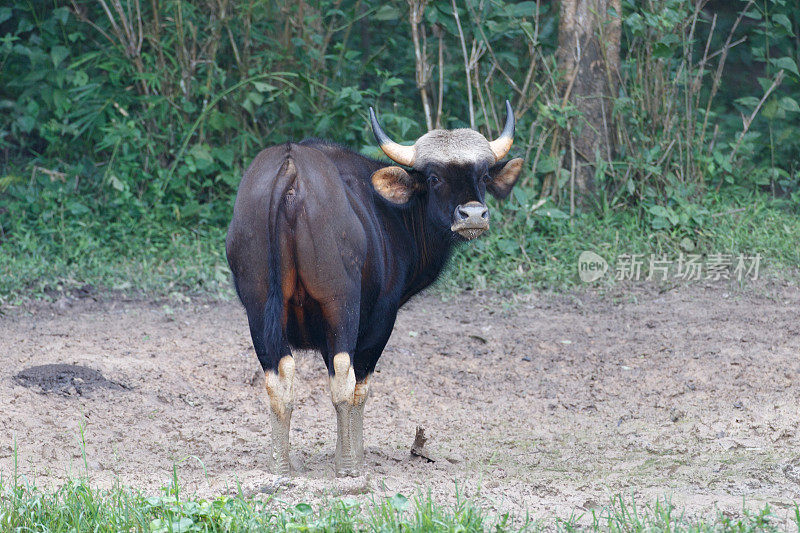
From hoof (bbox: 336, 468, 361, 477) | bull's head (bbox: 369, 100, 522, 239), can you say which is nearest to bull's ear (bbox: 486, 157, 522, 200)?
bull's head (bbox: 369, 100, 522, 239)

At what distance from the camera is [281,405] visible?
427cm

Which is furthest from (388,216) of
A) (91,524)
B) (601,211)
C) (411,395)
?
(601,211)

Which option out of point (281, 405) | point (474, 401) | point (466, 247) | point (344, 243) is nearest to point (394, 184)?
point (344, 243)

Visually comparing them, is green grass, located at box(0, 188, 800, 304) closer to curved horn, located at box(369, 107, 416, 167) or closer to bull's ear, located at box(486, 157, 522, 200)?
bull's ear, located at box(486, 157, 522, 200)

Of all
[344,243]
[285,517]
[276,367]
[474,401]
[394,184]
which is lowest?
[474,401]

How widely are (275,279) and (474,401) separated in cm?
212

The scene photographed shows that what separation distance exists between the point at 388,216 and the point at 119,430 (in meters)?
1.82

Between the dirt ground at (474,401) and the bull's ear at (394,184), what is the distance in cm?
102

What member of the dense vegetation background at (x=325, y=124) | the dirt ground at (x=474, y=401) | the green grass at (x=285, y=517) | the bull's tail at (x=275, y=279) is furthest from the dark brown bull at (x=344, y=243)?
the dense vegetation background at (x=325, y=124)

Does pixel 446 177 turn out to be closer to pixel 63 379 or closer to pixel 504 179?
pixel 504 179

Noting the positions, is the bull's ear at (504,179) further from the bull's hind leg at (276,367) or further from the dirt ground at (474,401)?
the bull's hind leg at (276,367)

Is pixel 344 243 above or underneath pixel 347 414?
above

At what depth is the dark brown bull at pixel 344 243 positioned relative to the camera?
4.13 meters

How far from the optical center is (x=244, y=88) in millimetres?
8891
